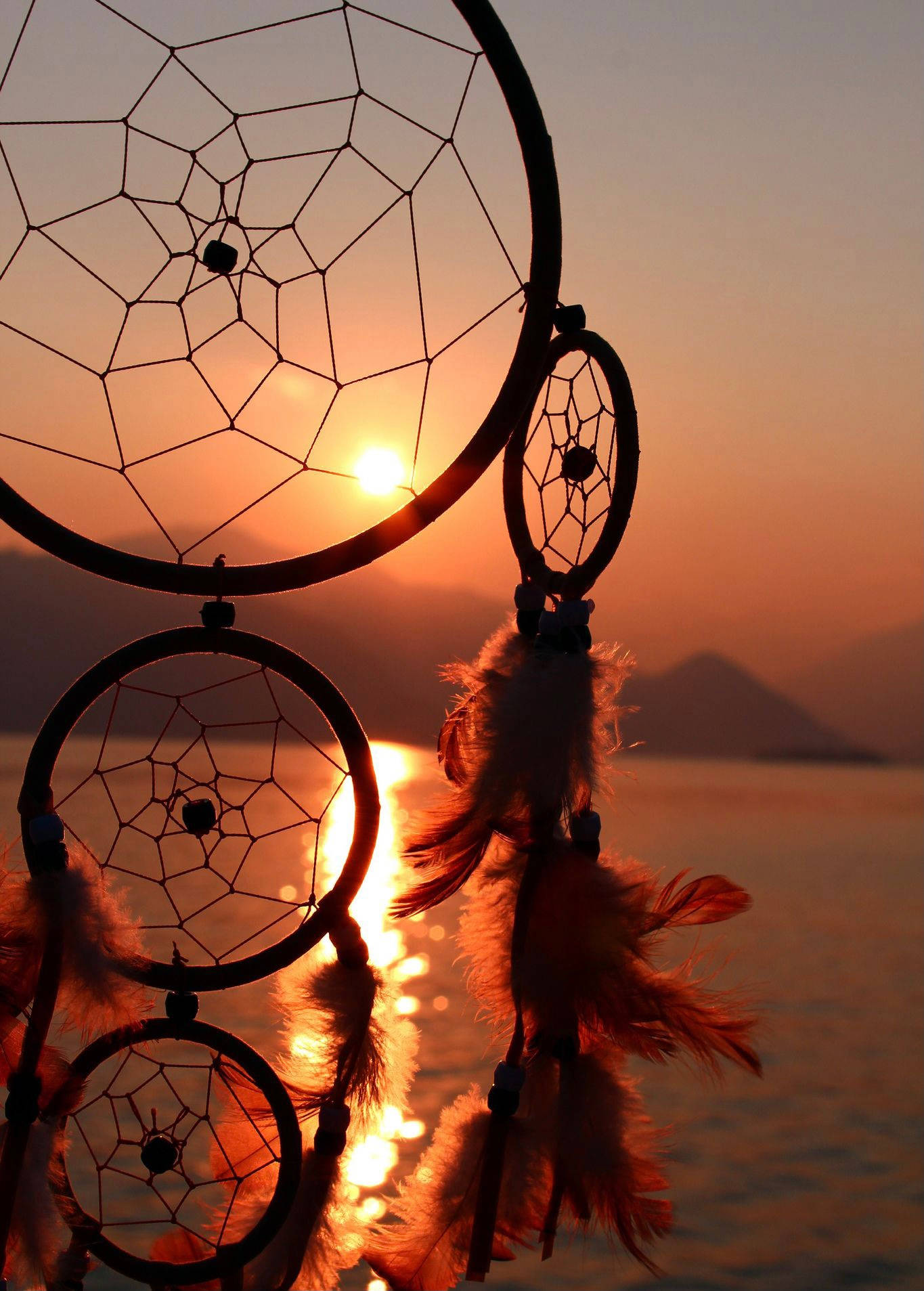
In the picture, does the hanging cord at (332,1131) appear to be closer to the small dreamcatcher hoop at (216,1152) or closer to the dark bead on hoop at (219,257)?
the small dreamcatcher hoop at (216,1152)

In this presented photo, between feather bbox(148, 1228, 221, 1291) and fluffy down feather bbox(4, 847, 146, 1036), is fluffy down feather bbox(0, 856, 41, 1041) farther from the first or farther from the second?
feather bbox(148, 1228, 221, 1291)

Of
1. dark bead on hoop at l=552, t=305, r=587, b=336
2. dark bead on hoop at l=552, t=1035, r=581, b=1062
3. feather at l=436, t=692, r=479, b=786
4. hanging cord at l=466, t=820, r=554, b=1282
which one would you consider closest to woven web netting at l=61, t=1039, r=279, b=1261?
hanging cord at l=466, t=820, r=554, b=1282

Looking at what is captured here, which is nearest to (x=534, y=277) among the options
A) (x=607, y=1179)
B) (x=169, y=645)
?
(x=169, y=645)

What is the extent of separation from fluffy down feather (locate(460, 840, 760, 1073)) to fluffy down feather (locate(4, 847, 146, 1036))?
1.49ft

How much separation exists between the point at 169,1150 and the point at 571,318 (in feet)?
3.94

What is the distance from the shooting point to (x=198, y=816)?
1.43 meters

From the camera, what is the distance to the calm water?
3938 mm

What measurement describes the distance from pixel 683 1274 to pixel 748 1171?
0.99m

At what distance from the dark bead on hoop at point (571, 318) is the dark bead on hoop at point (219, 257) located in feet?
1.49

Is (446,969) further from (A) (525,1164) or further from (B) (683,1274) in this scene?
(A) (525,1164)

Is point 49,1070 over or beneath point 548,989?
beneath

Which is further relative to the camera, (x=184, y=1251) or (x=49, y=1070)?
(x=184, y=1251)

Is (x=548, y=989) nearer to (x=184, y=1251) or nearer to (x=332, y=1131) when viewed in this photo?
(x=332, y=1131)

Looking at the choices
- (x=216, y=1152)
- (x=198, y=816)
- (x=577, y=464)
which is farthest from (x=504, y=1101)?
(x=577, y=464)
